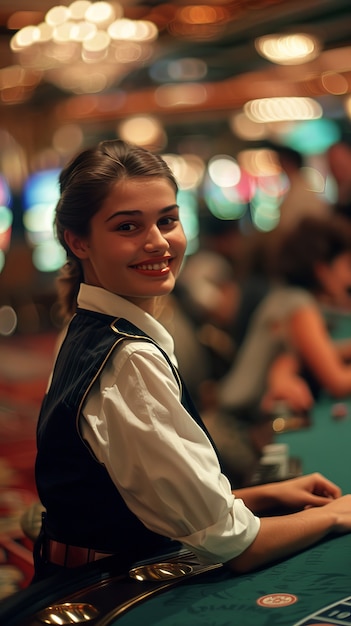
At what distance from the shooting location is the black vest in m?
1.50

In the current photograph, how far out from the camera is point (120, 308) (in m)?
1.60

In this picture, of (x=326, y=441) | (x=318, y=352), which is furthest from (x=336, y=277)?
(x=326, y=441)

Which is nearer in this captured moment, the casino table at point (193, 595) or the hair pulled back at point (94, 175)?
the casino table at point (193, 595)

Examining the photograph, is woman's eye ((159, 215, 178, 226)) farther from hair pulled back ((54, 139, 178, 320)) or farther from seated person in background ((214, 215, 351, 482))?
seated person in background ((214, 215, 351, 482))

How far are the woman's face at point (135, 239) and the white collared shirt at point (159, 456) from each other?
15 centimetres

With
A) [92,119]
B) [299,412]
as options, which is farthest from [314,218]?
[92,119]

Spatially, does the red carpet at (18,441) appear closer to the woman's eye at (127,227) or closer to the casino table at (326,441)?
the woman's eye at (127,227)

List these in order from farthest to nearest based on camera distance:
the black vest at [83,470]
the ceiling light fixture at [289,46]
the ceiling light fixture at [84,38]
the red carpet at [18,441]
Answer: the ceiling light fixture at [289,46] < the ceiling light fixture at [84,38] < the red carpet at [18,441] < the black vest at [83,470]

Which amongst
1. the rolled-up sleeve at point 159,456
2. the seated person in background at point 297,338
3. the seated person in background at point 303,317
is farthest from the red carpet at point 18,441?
the seated person in background at point 303,317

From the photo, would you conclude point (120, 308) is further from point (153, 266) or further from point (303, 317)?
point (303, 317)

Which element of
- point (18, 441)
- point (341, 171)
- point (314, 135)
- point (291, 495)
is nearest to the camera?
point (291, 495)

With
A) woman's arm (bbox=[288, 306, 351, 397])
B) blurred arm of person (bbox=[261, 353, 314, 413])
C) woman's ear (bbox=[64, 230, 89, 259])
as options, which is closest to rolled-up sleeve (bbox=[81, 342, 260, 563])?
woman's ear (bbox=[64, 230, 89, 259])

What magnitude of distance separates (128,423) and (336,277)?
7.52 feet

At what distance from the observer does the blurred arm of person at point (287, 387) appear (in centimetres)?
309
